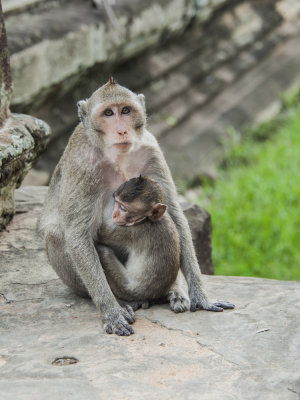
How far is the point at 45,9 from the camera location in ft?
24.7

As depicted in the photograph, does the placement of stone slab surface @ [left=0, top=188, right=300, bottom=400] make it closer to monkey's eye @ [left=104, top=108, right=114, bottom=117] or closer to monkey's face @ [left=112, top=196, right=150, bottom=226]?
monkey's face @ [left=112, top=196, right=150, bottom=226]

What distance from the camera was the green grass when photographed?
7043mm

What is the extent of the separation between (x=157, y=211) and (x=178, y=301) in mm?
565

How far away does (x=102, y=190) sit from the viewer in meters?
4.27

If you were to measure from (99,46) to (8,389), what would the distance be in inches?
197

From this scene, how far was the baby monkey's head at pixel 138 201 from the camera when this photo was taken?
405 centimetres

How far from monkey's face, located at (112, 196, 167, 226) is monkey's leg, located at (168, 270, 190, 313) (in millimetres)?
497

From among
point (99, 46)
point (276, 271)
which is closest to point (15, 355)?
point (276, 271)

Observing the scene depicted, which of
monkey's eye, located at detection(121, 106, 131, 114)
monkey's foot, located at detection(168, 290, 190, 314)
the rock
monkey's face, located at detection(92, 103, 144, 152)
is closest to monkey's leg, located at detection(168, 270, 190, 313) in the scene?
monkey's foot, located at detection(168, 290, 190, 314)

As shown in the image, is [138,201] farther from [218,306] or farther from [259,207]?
[259,207]

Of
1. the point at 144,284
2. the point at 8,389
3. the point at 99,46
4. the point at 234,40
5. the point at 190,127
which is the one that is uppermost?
the point at 234,40

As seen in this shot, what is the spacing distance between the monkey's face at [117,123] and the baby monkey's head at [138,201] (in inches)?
8.4

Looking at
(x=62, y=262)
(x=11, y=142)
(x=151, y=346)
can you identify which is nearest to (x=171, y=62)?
(x=11, y=142)

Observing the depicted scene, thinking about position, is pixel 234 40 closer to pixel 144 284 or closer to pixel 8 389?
pixel 144 284
